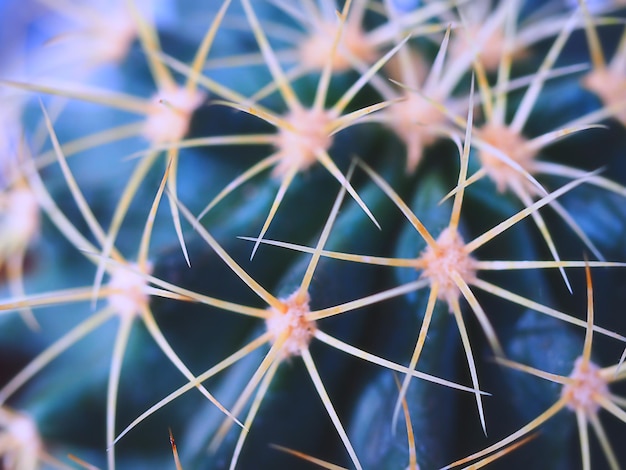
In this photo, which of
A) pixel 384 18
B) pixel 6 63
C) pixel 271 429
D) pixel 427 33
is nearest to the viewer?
pixel 271 429

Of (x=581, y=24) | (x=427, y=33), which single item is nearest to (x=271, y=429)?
(x=427, y=33)

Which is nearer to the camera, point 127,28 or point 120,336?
point 120,336

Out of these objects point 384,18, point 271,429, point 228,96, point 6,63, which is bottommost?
point 271,429

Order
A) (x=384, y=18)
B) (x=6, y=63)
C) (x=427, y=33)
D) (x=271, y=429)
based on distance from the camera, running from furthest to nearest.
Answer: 1. (x=6, y=63)
2. (x=384, y=18)
3. (x=427, y=33)
4. (x=271, y=429)

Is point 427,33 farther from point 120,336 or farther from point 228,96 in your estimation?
point 120,336

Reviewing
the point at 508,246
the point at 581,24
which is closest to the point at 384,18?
the point at 581,24

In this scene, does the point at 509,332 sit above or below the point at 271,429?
above
